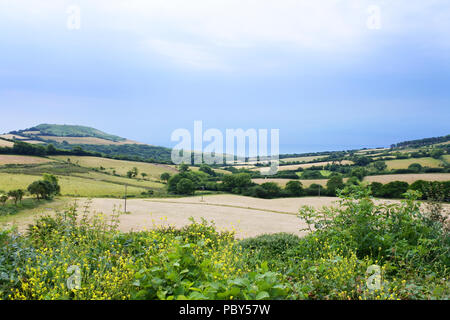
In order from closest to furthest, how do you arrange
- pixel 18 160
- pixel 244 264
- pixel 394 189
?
pixel 244 264 → pixel 394 189 → pixel 18 160

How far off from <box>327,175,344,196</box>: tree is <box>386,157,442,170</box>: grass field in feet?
33.5

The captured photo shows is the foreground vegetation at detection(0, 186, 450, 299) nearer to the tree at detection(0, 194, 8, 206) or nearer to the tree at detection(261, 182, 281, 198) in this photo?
the tree at detection(0, 194, 8, 206)

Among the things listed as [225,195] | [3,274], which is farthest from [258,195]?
[3,274]

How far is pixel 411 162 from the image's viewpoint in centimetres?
3994

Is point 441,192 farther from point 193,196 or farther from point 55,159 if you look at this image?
point 55,159

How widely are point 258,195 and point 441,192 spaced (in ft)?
68.5

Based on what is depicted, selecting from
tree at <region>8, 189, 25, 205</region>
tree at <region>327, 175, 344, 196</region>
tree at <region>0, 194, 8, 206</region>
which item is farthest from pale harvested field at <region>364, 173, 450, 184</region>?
tree at <region>0, 194, 8, 206</region>

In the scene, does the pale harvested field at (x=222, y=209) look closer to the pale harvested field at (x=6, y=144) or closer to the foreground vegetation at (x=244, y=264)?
the foreground vegetation at (x=244, y=264)

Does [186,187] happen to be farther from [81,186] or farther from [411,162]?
[411,162]

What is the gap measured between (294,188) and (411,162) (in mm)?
21993

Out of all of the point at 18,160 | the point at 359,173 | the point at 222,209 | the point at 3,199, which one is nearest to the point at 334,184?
the point at 359,173

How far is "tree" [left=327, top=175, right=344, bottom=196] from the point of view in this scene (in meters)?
28.6

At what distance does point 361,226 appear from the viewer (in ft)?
22.3
